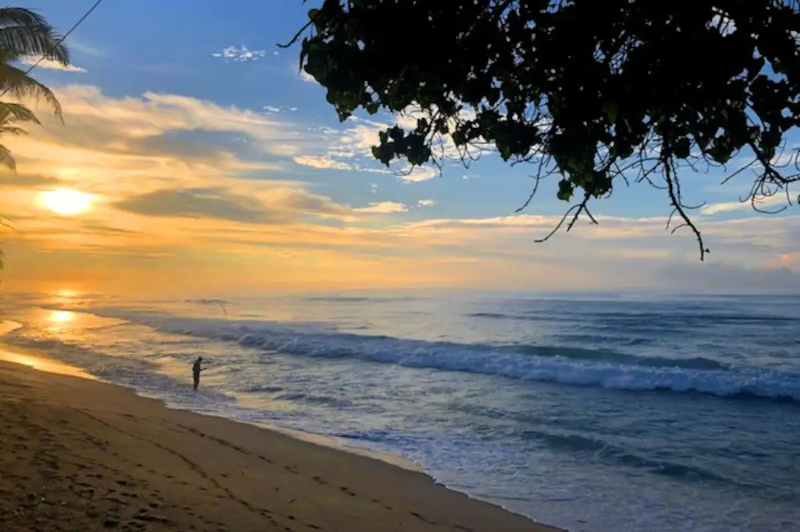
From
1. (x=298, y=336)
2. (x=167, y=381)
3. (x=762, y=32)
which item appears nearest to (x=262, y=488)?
(x=762, y=32)

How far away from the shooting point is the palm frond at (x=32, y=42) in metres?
16.6

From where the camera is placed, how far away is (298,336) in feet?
103

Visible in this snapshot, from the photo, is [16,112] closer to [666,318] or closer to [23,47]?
[23,47]

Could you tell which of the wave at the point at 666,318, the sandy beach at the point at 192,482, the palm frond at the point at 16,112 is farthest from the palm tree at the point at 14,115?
the wave at the point at 666,318

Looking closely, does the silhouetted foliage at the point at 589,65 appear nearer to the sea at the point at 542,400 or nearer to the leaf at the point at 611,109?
the leaf at the point at 611,109

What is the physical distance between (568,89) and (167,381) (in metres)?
16.4

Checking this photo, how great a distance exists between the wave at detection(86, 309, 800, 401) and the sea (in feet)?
0.30

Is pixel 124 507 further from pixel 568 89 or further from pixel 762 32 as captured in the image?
pixel 762 32

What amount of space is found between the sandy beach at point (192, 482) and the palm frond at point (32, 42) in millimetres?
10566

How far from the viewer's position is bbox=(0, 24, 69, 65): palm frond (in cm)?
1661

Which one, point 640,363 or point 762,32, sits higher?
point 762,32

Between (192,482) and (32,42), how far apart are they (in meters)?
15.4

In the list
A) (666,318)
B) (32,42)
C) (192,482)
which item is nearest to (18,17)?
(32,42)

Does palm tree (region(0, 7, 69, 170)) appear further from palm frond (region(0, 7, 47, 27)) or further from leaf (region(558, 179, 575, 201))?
leaf (region(558, 179, 575, 201))
